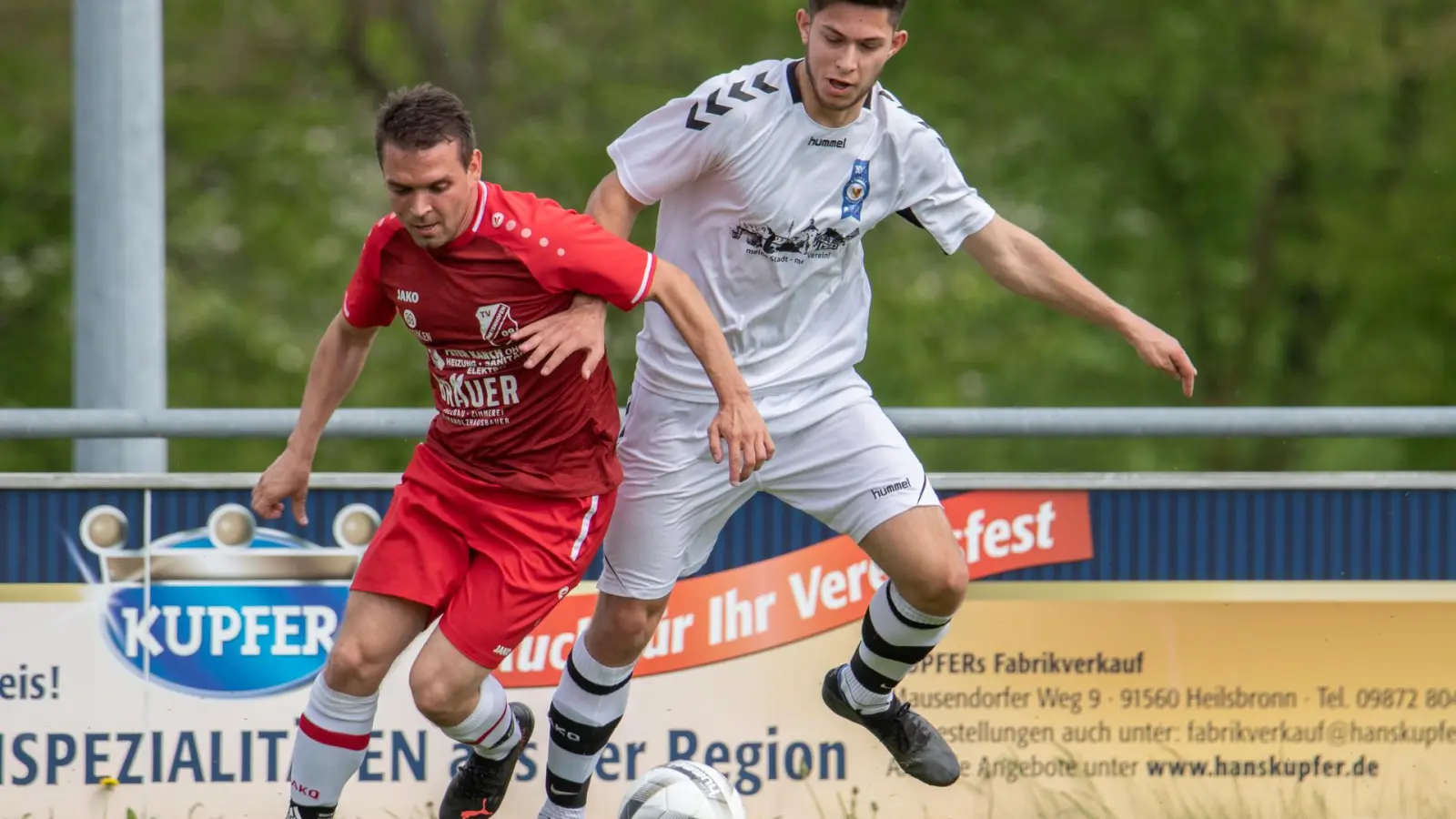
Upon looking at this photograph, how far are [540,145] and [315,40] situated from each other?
2.68 metres

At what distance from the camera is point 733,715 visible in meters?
6.12

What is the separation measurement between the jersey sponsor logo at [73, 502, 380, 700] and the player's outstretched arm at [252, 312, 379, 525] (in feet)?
2.63

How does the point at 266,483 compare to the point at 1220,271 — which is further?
the point at 1220,271

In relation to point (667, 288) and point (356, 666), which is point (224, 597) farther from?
point (667, 288)

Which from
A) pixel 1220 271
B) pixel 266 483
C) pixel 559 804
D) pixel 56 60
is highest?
pixel 56 60

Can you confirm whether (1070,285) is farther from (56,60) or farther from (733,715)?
(56,60)

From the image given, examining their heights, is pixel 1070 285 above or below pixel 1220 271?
below

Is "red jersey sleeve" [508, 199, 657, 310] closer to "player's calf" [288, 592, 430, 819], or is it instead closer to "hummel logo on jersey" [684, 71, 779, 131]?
"hummel logo on jersey" [684, 71, 779, 131]

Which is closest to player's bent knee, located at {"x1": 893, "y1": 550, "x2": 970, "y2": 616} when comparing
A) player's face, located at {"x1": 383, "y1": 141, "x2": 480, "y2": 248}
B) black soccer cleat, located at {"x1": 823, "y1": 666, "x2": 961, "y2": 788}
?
black soccer cleat, located at {"x1": 823, "y1": 666, "x2": 961, "y2": 788}

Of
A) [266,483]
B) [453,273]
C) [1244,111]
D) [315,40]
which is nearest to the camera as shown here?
[453,273]

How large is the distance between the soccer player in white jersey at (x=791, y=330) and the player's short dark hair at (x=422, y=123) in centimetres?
52

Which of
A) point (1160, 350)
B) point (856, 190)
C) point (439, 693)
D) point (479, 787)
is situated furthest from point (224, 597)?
point (1160, 350)

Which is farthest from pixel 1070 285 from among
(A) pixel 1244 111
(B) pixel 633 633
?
(A) pixel 1244 111

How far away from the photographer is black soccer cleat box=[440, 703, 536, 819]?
5461 millimetres
